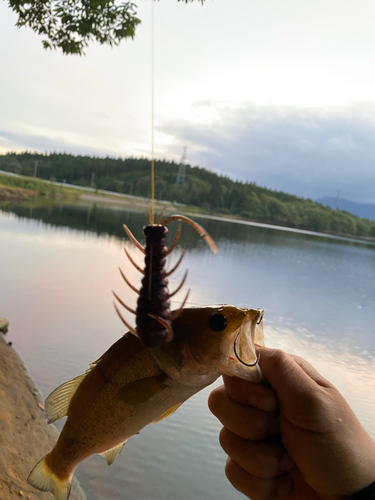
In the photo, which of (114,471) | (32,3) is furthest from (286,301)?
(32,3)

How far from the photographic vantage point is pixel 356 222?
19.8 m

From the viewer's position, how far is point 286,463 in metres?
1.28

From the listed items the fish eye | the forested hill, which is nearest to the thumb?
the fish eye

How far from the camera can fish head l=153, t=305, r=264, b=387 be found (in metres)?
0.90

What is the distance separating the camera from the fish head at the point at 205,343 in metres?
0.90

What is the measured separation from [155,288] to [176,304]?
19cm

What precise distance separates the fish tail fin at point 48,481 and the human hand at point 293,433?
535 mm

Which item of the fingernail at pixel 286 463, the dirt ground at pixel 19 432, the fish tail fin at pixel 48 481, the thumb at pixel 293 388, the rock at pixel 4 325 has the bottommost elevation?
the dirt ground at pixel 19 432

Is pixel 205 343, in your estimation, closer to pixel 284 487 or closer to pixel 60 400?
pixel 60 400

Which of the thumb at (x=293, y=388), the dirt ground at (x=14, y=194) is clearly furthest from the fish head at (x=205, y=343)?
the dirt ground at (x=14, y=194)

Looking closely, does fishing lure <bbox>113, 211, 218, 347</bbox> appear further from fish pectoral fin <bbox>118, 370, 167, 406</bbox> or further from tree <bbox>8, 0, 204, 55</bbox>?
tree <bbox>8, 0, 204, 55</bbox>

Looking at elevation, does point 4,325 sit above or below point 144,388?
below

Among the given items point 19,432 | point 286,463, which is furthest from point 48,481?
point 19,432

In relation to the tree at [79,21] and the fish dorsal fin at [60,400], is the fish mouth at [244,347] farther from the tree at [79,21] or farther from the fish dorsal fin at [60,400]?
the tree at [79,21]
